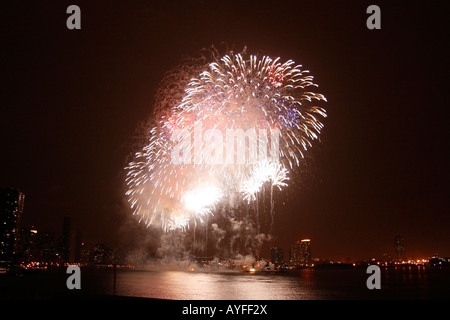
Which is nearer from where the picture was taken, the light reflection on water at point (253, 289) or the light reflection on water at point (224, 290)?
the light reflection on water at point (224, 290)

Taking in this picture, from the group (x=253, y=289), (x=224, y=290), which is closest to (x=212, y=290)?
(x=224, y=290)

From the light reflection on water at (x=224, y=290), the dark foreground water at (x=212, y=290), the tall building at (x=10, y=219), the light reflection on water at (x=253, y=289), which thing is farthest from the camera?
the tall building at (x=10, y=219)

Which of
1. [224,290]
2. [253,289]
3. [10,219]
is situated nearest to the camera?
[224,290]

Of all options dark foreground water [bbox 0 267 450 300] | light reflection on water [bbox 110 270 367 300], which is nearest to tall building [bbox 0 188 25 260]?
dark foreground water [bbox 0 267 450 300]

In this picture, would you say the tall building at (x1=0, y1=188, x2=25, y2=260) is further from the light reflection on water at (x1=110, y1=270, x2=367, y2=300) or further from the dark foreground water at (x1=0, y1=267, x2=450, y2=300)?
the light reflection on water at (x1=110, y1=270, x2=367, y2=300)

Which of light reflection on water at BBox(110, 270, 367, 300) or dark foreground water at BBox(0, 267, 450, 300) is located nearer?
dark foreground water at BBox(0, 267, 450, 300)

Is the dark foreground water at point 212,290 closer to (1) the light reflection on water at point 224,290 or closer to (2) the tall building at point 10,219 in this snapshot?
(1) the light reflection on water at point 224,290

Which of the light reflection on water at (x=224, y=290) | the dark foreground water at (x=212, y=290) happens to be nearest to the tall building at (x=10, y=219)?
the dark foreground water at (x=212, y=290)

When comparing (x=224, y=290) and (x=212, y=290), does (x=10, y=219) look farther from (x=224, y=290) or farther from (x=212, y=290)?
(x=224, y=290)

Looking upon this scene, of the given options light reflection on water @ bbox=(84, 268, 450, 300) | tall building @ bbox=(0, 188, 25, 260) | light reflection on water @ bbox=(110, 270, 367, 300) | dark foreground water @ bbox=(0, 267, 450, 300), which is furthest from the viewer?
tall building @ bbox=(0, 188, 25, 260)
